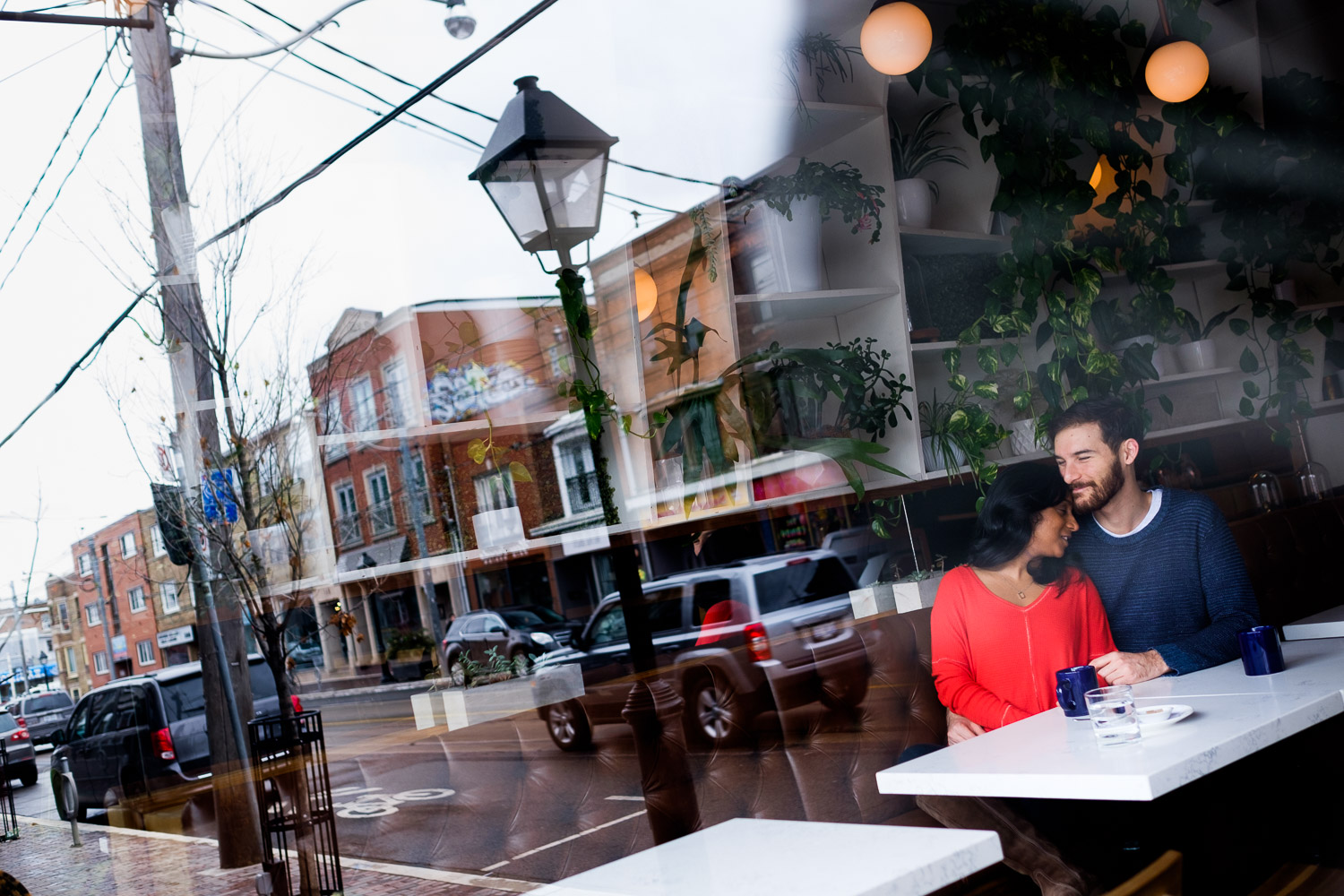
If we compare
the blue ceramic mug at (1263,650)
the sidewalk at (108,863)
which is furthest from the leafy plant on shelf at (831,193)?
the sidewalk at (108,863)

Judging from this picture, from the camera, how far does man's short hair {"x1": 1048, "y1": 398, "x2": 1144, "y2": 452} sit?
9.28 ft

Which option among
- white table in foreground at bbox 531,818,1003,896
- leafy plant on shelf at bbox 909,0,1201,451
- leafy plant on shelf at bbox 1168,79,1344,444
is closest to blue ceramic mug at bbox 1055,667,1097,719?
white table in foreground at bbox 531,818,1003,896

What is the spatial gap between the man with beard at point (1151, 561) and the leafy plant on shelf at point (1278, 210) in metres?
1.94

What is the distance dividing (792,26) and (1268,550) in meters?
2.37

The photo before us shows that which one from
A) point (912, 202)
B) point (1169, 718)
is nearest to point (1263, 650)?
point (1169, 718)

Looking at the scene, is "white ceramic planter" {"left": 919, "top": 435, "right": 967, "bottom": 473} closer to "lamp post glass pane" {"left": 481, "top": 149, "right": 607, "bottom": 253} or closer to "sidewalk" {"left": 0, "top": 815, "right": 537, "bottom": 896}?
"lamp post glass pane" {"left": 481, "top": 149, "right": 607, "bottom": 253}

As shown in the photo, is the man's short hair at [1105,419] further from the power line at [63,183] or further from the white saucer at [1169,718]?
the power line at [63,183]

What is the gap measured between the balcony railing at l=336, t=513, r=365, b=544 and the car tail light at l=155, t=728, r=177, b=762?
495 mm

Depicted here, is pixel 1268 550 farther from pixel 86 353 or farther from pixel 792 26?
pixel 86 353

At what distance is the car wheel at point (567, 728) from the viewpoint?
2.80 m

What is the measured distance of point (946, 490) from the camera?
3723mm

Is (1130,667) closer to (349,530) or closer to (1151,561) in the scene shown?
(1151,561)

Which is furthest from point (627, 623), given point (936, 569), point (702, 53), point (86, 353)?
point (702, 53)

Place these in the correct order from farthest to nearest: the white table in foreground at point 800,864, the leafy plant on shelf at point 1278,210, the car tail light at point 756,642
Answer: the leafy plant on shelf at point 1278,210 < the car tail light at point 756,642 < the white table in foreground at point 800,864
